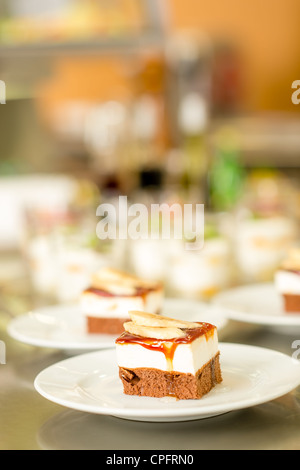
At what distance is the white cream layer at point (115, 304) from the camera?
150 cm

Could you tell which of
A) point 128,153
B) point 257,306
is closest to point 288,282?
point 257,306

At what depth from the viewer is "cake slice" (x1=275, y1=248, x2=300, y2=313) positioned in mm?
1617

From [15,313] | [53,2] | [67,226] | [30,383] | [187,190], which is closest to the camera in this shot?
[30,383]

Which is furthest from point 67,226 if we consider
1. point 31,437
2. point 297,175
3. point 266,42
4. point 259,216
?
point 266,42

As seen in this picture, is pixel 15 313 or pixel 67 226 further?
pixel 67 226

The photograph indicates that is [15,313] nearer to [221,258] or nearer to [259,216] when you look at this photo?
[221,258]

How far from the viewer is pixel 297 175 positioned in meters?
6.56

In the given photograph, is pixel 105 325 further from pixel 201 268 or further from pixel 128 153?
pixel 128 153

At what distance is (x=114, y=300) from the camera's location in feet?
5.01

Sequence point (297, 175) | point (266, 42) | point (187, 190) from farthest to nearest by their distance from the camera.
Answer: point (266, 42)
point (297, 175)
point (187, 190)

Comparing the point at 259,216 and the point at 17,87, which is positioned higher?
the point at 17,87

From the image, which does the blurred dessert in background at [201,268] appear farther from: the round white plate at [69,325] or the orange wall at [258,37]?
the orange wall at [258,37]

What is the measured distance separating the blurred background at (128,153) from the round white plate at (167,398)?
76cm
